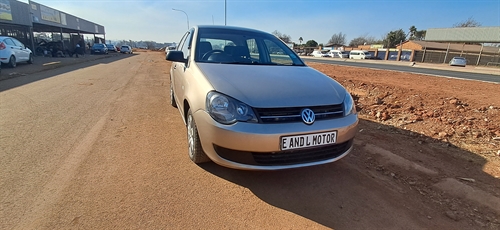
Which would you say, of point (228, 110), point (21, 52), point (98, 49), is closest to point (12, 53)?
point (21, 52)

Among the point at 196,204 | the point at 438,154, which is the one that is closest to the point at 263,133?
the point at 196,204

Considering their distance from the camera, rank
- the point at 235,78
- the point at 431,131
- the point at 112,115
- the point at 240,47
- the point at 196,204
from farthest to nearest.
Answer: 1. the point at 112,115
2. the point at 431,131
3. the point at 240,47
4. the point at 235,78
5. the point at 196,204

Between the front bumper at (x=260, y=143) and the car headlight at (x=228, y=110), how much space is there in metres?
0.05

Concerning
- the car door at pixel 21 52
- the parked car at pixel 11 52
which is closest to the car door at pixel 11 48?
the parked car at pixel 11 52

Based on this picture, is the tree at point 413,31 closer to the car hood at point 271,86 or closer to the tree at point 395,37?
the tree at point 395,37

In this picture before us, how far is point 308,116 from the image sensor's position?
221 centimetres

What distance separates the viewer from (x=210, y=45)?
136 inches

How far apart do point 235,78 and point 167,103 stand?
11.7ft

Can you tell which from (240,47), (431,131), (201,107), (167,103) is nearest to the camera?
(201,107)

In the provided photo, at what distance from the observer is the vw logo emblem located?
2182mm

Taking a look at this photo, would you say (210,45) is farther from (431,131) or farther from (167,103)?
(431,131)

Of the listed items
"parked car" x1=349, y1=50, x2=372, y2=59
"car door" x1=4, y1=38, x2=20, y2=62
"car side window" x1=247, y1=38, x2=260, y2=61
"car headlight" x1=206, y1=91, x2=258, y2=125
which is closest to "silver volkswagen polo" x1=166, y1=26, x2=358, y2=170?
"car headlight" x1=206, y1=91, x2=258, y2=125

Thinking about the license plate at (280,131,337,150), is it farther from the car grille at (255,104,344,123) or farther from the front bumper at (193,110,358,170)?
the car grille at (255,104,344,123)

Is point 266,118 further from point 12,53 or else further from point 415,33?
point 415,33
